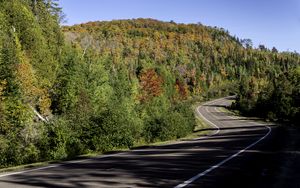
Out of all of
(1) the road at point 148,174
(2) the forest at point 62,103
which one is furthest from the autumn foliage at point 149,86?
(1) the road at point 148,174

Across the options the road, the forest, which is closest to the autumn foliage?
the forest

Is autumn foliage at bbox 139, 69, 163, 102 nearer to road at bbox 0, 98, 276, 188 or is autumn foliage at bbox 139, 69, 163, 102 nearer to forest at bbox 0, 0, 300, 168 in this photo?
forest at bbox 0, 0, 300, 168

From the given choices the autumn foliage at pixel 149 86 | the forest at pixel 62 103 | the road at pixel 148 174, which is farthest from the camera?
the autumn foliage at pixel 149 86

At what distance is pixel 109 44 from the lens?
170250mm

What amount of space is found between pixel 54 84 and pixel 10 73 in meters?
18.1

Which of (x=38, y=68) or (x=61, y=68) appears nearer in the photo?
(x=38, y=68)

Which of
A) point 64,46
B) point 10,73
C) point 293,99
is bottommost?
point 293,99

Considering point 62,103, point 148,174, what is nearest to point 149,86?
point 62,103

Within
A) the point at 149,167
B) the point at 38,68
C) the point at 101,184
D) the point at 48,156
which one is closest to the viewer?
the point at 101,184

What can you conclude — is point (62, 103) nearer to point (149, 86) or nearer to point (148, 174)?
point (148, 174)

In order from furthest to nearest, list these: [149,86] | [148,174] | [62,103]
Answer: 1. [149,86]
2. [62,103]
3. [148,174]

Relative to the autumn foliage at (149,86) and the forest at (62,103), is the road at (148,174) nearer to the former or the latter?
the forest at (62,103)

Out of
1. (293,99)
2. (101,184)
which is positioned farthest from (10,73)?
(293,99)

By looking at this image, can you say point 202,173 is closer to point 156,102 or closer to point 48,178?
point 48,178
